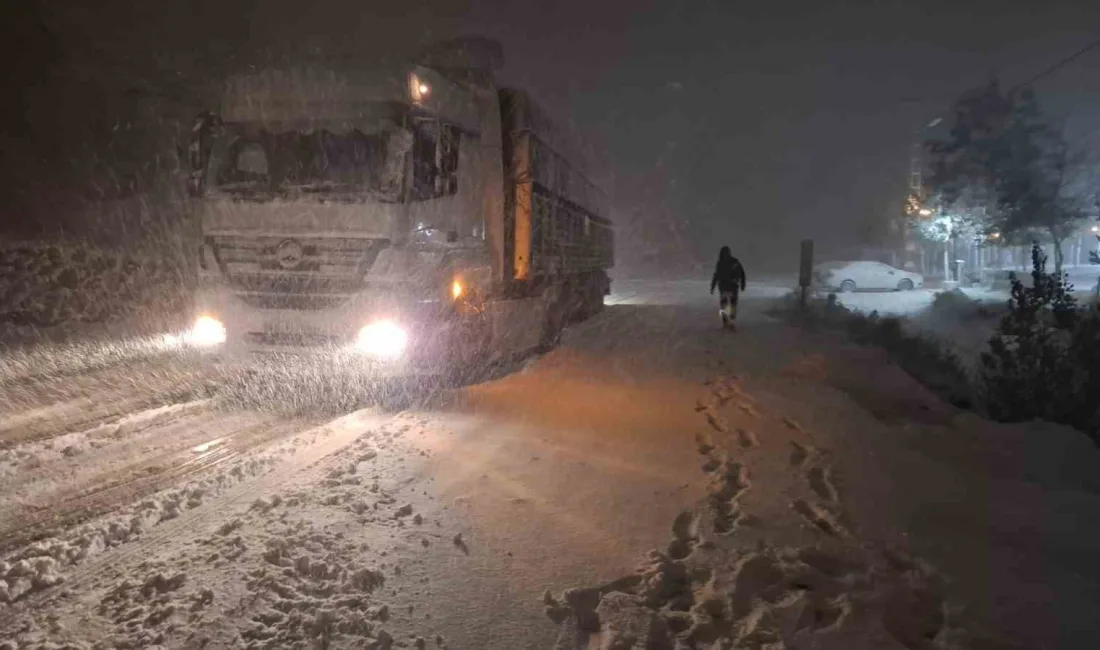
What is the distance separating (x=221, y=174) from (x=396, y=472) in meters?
5.15

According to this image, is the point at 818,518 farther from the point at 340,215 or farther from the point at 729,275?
the point at 729,275

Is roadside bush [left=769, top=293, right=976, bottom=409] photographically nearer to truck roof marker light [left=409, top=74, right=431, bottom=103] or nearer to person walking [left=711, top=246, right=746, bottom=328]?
person walking [left=711, top=246, right=746, bottom=328]

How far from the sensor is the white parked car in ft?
122

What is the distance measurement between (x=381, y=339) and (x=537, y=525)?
167 inches

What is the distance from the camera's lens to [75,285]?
1770 centimetres

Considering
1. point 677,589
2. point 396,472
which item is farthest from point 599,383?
point 677,589

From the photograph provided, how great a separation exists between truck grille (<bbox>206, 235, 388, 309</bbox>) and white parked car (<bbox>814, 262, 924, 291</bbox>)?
3386cm

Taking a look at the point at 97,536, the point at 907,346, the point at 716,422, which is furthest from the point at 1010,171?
the point at 97,536

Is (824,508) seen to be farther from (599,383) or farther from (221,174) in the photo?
(221,174)

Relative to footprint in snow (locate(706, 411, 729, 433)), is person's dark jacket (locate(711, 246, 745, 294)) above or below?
above

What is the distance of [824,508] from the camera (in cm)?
508

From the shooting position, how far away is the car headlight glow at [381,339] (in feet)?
27.4

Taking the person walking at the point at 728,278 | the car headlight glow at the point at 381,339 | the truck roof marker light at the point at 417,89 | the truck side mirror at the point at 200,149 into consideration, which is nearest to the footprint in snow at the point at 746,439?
the car headlight glow at the point at 381,339

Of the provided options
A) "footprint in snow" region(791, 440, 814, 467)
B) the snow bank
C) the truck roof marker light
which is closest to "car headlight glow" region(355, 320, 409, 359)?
the truck roof marker light
